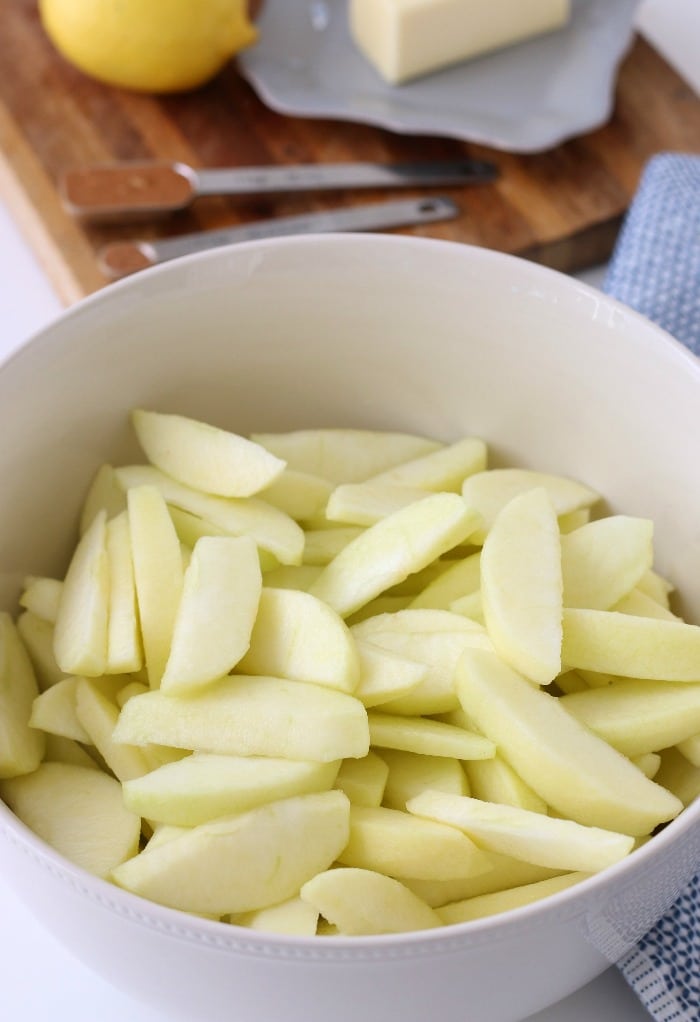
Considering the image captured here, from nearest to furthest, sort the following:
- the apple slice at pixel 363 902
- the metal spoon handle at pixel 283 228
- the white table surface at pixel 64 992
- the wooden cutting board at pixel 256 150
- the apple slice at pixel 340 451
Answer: the apple slice at pixel 363 902 < the white table surface at pixel 64 992 < the apple slice at pixel 340 451 < the metal spoon handle at pixel 283 228 < the wooden cutting board at pixel 256 150

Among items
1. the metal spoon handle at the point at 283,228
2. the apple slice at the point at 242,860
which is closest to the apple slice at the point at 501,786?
the apple slice at the point at 242,860

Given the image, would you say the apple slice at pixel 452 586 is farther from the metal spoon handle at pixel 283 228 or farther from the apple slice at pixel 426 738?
the metal spoon handle at pixel 283 228

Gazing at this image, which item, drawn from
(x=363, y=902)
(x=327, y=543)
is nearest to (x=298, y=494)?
(x=327, y=543)

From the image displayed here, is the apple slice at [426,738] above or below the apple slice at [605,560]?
above

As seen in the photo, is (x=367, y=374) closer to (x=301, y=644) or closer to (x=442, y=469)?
(x=442, y=469)

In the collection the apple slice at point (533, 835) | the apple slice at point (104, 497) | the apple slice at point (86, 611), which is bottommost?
the apple slice at point (533, 835)

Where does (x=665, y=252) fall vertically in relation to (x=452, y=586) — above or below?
below

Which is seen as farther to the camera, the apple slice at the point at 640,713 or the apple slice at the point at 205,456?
the apple slice at the point at 205,456
